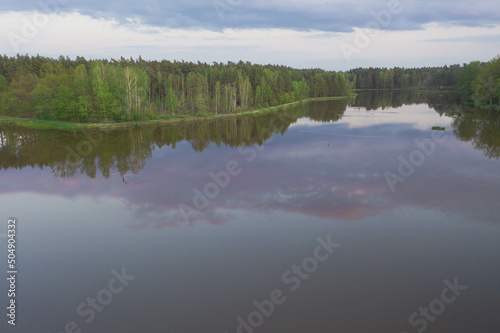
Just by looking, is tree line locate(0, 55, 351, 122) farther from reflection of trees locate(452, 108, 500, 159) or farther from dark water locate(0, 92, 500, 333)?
reflection of trees locate(452, 108, 500, 159)

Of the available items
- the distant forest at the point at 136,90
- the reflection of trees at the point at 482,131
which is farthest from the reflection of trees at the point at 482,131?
the distant forest at the point at 136,90

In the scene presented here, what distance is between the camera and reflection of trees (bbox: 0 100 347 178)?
160 feet

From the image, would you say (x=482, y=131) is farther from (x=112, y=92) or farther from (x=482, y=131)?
(x=112, y=92)

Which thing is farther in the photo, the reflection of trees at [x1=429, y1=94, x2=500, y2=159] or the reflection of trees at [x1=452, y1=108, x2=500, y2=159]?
the reflection of trees at [x1=429, y1=94, x2=500, y2=159]

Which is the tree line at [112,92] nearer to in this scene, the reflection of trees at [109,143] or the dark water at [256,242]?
the reflection of trees at [109,143]

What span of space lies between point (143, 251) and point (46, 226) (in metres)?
11.1

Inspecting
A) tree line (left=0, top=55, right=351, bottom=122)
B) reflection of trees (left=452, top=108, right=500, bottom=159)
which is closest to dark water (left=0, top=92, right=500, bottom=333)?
reflection of trees (left=452, top=108, right=500, bottom=159)

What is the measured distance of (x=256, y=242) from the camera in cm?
2584

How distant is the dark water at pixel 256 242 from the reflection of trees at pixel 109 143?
88 cm

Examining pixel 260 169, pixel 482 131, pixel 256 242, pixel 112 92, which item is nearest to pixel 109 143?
pixel 112 92

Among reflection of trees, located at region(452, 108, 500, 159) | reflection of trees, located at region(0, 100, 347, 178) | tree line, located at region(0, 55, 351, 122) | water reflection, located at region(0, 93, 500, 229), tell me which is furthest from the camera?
tree line, located at region(0, 55, 351, 122)

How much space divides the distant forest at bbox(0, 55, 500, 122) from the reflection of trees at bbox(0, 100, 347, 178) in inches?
422

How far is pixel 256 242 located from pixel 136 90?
75921 millimetres

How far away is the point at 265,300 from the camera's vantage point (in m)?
19.6
